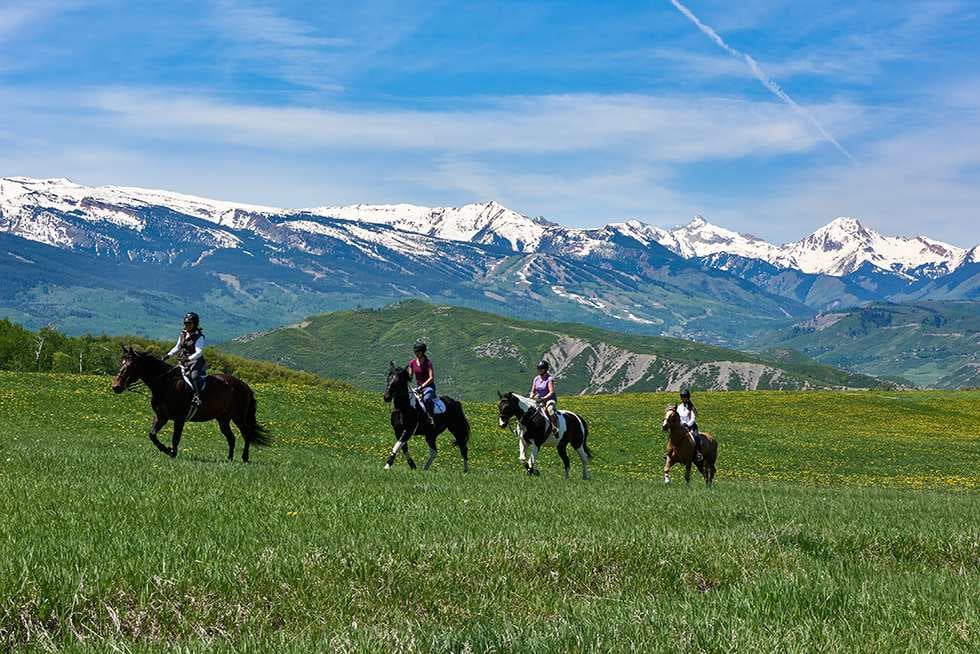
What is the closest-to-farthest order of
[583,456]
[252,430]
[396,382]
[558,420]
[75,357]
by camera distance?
[396,382], [252,430], [558,420], [583,456], [75,357]

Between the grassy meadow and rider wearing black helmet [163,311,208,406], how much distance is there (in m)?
2.57

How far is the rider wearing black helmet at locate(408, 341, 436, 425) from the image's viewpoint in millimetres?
25453

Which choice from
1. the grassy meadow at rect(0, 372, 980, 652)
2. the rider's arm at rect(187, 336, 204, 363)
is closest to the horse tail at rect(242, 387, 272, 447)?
the rider's arm at rect(187, 336, 204, 363)

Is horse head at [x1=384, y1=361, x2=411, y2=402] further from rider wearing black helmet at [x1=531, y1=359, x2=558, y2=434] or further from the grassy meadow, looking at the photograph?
rider wearing black helmet at [x1=531, y1=359, x2=558, y2=434]

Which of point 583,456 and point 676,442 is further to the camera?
point 583,456

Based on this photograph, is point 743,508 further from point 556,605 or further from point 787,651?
point 787,651

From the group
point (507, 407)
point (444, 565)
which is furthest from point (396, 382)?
point (444, 565)

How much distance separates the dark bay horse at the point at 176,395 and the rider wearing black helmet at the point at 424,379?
5273mm

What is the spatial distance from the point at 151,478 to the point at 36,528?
5.87 meters

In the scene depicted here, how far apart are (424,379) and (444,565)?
17001 millimetres

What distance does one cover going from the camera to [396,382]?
24641 millimetres

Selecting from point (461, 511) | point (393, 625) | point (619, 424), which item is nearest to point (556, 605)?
point (393, 625)

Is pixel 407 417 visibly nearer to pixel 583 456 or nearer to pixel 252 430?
pixel 252 430

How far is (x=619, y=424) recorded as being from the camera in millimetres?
60969
